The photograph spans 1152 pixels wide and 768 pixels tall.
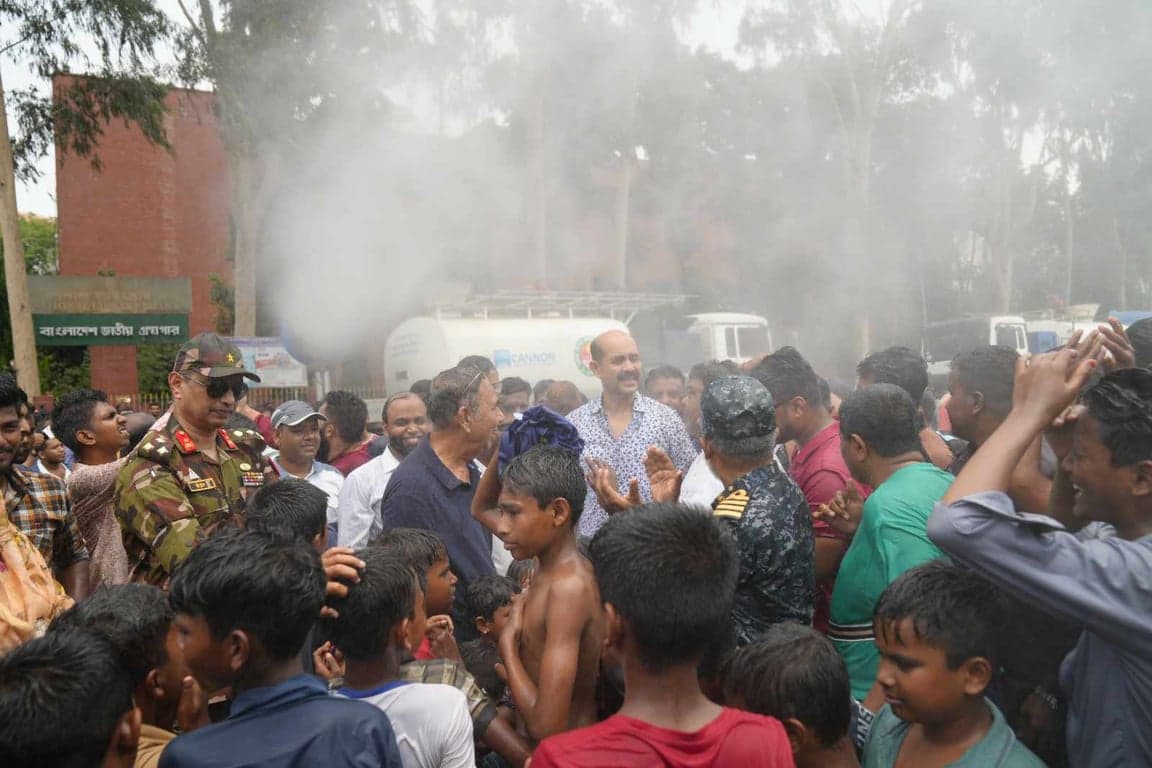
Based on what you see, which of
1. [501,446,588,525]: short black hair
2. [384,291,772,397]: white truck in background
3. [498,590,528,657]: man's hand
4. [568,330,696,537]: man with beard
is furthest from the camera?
[384,291,772,397]: white truck in background

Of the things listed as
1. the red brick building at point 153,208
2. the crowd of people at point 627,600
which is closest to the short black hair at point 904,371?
the crowd of people at point 627,600

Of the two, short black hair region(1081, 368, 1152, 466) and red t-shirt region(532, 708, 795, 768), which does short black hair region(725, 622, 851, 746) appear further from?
short black hair region(1081, 368, 1152, 466)

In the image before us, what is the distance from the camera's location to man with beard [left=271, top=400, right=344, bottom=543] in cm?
433

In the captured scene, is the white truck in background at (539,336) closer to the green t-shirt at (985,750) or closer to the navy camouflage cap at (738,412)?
the navy camouflage cap at (738,412)

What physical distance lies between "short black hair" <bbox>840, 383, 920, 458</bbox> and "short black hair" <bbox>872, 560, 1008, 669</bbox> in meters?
0.75

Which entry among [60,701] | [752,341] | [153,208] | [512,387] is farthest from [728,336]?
[153,208]

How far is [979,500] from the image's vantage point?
4.77 ft

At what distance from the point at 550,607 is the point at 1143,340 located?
6.94 feet

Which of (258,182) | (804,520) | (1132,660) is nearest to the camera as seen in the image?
(1132,660)

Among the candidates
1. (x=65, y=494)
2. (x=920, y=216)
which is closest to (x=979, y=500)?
(x=65, y=494)

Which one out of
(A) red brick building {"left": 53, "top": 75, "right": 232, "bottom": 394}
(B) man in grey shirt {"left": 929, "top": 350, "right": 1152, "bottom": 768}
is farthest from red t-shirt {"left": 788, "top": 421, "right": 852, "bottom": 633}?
(A) red brick building {"left": 53, "top": 75, "right": 232, "bottom": 394}

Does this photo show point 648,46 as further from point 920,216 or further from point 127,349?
point 127,349

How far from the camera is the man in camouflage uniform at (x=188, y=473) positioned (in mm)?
2604

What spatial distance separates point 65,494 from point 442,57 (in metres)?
13.8
